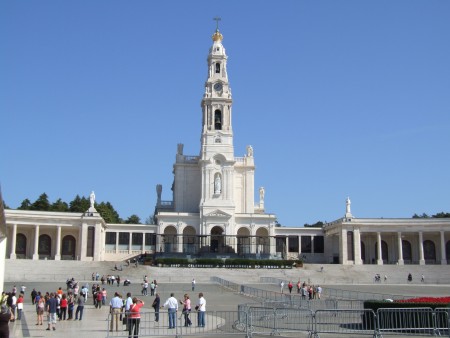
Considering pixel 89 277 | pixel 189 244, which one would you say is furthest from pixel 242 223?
pixel 89 277

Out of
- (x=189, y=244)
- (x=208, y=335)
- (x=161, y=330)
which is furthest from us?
(x=189, y=244)

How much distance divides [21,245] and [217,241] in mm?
26030

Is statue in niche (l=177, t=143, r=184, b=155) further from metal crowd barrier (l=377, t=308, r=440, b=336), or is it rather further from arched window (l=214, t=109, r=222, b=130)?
Result: metal crowd barrier (l=377, t=308, r=440, b=336)

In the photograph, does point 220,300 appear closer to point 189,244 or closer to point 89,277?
point 89,277

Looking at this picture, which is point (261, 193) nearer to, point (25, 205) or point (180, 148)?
point (180, 148)

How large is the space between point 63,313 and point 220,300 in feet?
45.3

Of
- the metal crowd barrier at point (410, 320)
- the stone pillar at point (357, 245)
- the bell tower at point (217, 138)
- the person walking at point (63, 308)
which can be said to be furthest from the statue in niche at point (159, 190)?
the metal crowd barrier at point (410, 320)

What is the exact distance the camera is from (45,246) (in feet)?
277

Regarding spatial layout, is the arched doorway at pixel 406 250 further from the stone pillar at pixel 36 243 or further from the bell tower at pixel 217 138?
the stone pillar at pixel 36 243

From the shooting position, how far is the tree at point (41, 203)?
105812 mm

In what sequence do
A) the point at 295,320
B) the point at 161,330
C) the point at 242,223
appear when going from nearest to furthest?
the point at 161,330
the point at 295,320
the point at 242,223

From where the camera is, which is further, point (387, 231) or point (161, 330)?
point (387, 231)

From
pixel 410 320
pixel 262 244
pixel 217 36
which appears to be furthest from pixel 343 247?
pixel 410 320

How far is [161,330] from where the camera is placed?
82.7ft
